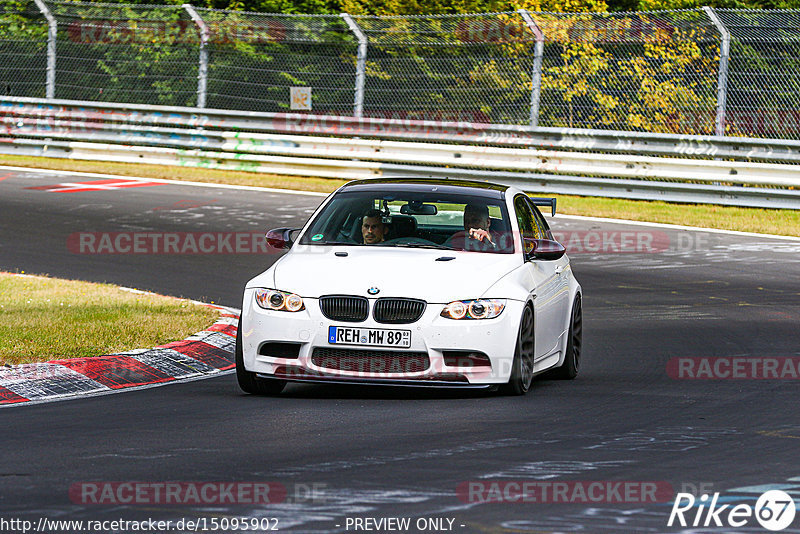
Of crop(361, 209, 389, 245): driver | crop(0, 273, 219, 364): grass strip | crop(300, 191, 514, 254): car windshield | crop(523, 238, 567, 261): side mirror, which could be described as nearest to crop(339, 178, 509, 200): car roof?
crop(300, 191, 514, 254): car windshield

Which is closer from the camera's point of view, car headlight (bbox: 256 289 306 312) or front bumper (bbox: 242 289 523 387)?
front bumper (bbox: 242 289 523 387)

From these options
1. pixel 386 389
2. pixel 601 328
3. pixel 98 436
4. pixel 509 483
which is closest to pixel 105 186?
pixel 601 328

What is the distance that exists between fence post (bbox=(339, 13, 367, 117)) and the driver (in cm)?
1458

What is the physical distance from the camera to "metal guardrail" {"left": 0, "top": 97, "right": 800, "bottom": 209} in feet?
68.6

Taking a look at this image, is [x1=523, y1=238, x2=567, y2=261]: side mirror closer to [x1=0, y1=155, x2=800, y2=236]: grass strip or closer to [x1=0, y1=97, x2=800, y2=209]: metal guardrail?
[x1=0, y1=155, x2=800, y2=236]: grass strip

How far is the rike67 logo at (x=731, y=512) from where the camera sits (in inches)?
212

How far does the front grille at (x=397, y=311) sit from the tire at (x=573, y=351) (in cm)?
181

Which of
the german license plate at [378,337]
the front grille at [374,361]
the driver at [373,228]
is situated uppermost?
→ the driver at [373,228]

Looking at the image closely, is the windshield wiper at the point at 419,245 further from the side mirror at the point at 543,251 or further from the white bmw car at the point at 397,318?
the side mirror at the point at 543,251

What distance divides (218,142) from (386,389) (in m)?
16.8

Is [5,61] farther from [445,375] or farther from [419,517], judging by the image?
[419,517]

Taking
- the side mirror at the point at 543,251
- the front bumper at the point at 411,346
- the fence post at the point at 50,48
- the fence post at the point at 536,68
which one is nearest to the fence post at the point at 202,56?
the fence post at the point at 50,48

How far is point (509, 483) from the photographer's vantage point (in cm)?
602

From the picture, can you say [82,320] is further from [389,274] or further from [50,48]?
[50,48]
